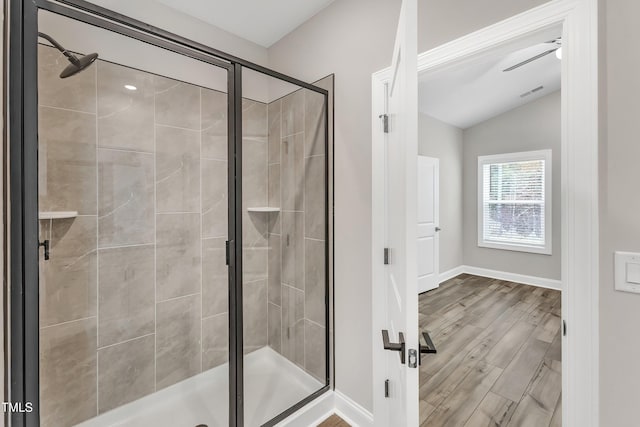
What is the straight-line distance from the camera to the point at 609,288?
2.92 ft

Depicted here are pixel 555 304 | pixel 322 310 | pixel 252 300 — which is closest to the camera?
pixel 252 300

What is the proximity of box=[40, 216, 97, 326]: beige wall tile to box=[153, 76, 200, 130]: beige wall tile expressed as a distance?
0.67m

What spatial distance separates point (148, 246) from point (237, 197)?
618 millimetres

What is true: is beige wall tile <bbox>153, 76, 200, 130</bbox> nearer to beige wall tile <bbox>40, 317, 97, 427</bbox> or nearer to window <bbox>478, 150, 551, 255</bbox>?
beige wall tile <bbox>40, 317, 97, 427</bbox>

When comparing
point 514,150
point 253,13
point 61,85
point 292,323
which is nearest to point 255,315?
point 292,323

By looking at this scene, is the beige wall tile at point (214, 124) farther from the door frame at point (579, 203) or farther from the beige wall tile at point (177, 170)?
the door frame at point (579, 203)

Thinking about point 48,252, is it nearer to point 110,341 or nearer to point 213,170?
point 110,341

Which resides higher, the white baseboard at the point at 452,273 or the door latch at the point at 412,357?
the door latch at the point at 412,357

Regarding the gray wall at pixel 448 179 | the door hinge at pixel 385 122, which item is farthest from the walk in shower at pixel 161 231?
the gray wall at pixel 448 179

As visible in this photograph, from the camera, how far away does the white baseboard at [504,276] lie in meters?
4.31

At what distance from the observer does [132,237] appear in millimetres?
1498

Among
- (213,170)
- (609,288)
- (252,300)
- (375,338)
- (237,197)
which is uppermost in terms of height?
(213,170)

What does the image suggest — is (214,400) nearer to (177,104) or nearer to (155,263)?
(155,263)

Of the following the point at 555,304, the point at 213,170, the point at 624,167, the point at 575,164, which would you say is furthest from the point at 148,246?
the point at 555,304
